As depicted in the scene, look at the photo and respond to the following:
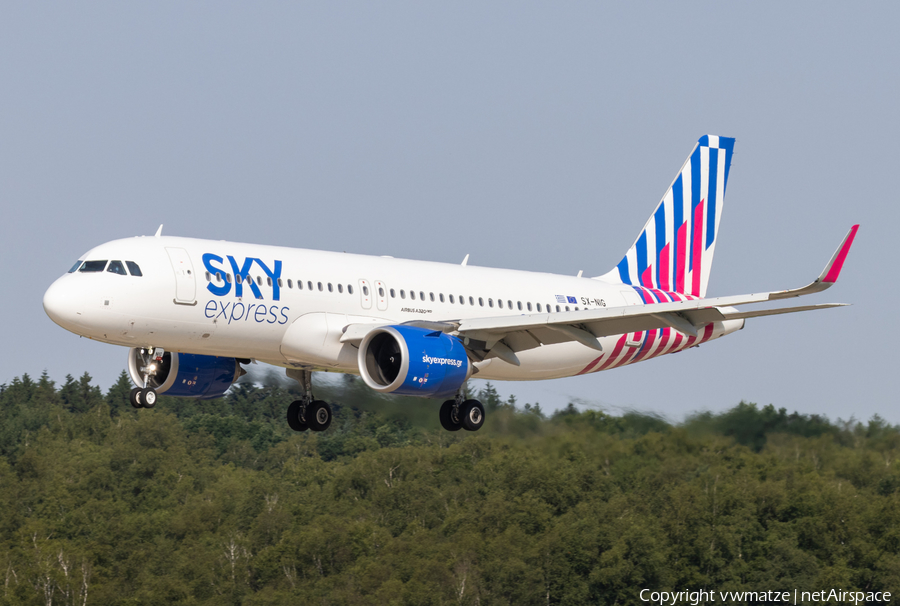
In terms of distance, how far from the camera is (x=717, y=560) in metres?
85.3

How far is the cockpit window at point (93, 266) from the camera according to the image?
87.1ft

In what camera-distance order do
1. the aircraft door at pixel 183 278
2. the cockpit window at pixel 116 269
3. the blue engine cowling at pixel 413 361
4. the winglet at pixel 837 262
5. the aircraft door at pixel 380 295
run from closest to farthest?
1. the winglet at pixel 837 262
2. the cockpit window at pixel 116 269
3. the aircraft door at pixel 183 278
4. the blue engine cowling at pixel 413 361
5. the aircraft door at pixel 380 295

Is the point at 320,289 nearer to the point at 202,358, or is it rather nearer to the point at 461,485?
the point at 202,358

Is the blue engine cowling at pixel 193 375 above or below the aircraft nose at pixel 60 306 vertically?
below

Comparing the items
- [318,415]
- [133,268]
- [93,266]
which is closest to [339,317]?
[318,415]

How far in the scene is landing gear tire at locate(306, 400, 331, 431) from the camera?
32.3 m

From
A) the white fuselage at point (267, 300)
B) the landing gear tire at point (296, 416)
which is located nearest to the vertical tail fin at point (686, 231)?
the white fuselage at point (267, 300)

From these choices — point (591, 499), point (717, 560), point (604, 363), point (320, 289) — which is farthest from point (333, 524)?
point (320, 289)

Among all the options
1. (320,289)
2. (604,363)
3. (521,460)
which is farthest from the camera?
(521,460)

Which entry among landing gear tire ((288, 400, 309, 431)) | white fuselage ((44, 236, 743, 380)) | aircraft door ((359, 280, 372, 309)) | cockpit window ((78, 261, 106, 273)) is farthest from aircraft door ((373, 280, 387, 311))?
cockpit window ((78, 261, 106, 273))

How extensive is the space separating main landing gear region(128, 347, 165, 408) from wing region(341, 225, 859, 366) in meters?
4.13

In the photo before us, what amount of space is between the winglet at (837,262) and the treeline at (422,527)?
35356 millimetres

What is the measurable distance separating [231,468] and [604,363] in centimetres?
7715

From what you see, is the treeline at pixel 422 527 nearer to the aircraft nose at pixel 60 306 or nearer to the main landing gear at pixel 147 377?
the main landing gear at pixel 147 377
